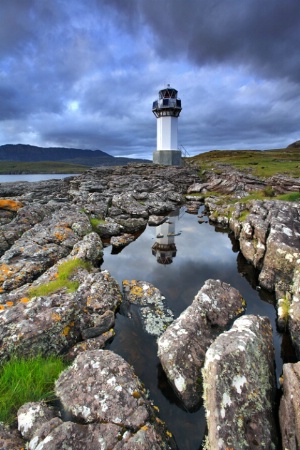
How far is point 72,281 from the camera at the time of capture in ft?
41.5

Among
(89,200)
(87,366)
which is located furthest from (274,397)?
(89,200)

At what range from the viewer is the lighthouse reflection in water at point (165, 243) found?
19005 millimetres

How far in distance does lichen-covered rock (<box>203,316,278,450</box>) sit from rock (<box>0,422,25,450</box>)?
4258mm

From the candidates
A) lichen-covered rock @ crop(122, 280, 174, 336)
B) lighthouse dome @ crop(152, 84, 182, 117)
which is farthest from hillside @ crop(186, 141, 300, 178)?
lichen-covered rock @ crop(122, 280, 174, 336)

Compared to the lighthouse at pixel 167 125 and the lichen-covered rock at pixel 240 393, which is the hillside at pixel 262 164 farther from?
the lichen-covered rock at pixel 240 393

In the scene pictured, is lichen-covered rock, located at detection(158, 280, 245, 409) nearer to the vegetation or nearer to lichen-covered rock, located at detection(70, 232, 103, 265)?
lichen-covered rock, located at detection(70, 232, 103, 265)

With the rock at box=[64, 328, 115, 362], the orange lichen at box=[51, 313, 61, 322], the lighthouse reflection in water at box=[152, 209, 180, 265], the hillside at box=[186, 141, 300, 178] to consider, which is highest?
the hillside at box=[186, 141, 300, 178]

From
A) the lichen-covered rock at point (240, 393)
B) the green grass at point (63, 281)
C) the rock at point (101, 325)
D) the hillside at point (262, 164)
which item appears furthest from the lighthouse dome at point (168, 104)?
the lichen-covered rock at point (240, 393)

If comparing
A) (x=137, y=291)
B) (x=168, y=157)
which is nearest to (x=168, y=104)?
(x=168, y=157)

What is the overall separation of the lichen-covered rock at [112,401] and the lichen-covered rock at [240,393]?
144 centimetres

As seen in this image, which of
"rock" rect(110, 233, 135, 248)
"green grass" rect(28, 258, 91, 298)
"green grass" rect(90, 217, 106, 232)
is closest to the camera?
"green grass" rect(28, 258, 91, 298)

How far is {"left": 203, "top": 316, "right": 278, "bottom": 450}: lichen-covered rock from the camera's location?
547 centimetres

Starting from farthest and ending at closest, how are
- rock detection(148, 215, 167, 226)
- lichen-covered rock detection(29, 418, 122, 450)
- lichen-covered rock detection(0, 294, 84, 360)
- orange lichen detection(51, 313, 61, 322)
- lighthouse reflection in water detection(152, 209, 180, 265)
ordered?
1. rock detection(148, 215, 167, 226)
2. lighthouse reflection in water detection(152, 209, 180, 265)
3. orange lichen detection(51, 313, 61, 322)
4. lichen-covered rock detection(0, 294, 84, 360)
5. lichen-covered rock detection(29, 418, 122, 450)

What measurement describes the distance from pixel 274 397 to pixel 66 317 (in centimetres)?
723
